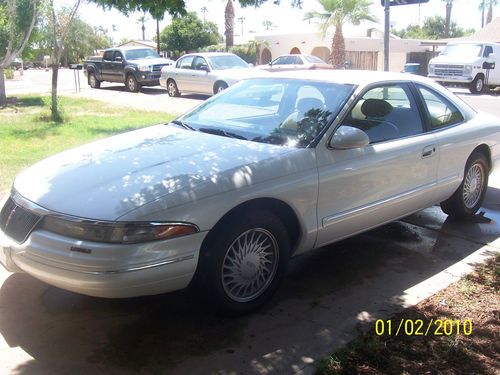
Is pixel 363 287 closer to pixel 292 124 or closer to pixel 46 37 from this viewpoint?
pixel 292 124

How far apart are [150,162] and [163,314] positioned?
1.02 meters

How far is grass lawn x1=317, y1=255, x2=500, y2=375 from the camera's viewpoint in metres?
3.03

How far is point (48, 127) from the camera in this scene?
10773 millimetres

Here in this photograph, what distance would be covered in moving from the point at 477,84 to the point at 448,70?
123 cm

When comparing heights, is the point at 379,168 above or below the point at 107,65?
below

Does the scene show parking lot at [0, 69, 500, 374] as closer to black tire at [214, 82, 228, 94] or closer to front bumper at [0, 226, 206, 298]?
front bumper at [0, 226, 206, 298]

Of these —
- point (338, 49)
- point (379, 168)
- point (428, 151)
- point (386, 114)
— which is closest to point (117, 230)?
point (379, 168)

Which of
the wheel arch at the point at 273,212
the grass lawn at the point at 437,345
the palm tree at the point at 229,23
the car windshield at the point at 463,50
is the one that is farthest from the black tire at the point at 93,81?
the grass lawn at the point at 437,345

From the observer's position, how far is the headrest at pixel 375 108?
14.8ft

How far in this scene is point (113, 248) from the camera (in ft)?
9.93

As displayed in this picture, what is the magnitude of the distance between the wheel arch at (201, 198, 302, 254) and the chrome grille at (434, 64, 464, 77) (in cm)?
1966

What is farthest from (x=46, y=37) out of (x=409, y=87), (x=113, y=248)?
(x=113, y=248)

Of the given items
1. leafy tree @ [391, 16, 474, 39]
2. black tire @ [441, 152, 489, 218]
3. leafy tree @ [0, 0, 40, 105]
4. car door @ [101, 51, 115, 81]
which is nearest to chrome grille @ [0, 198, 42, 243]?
black tire @ [441, 152, 489, 218]
